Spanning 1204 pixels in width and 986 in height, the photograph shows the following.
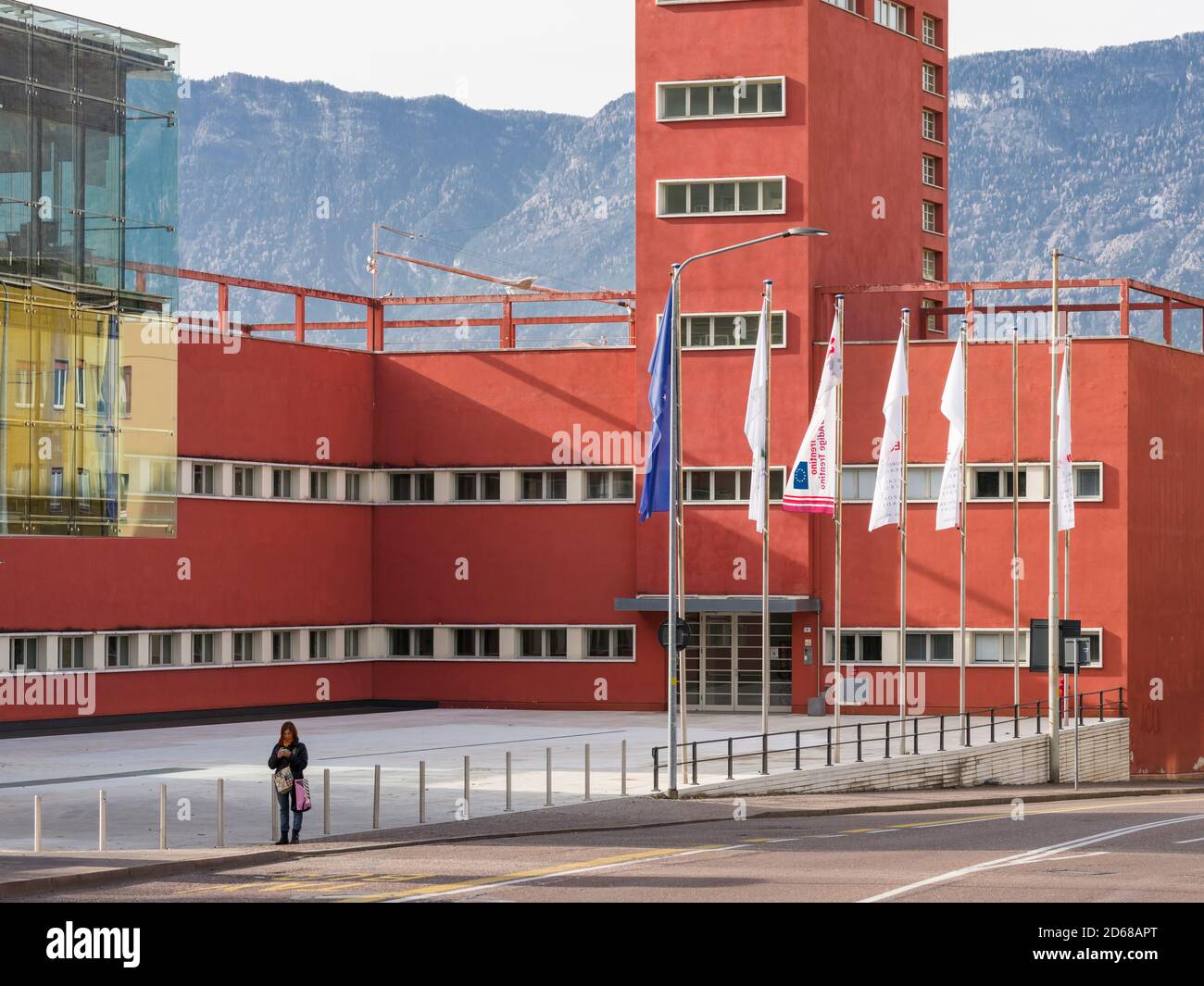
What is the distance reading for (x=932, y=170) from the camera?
196 ft

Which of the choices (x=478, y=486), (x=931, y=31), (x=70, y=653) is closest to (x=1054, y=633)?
(x=478, y=486)

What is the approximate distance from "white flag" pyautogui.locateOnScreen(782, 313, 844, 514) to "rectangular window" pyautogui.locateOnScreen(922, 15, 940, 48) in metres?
24.3

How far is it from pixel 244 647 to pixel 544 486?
30.2 ft

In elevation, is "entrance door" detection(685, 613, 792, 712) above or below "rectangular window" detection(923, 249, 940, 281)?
below

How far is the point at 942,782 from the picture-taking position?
3906cm

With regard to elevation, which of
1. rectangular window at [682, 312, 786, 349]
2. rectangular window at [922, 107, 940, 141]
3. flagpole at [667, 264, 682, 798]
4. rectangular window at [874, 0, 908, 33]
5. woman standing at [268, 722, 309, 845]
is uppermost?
rectangular window at [874, 0, 908, 33]

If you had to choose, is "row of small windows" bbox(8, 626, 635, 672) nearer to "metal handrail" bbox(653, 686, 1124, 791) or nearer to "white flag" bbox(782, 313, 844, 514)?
"metal handrail" bbox(653, 686, 1124, 791)

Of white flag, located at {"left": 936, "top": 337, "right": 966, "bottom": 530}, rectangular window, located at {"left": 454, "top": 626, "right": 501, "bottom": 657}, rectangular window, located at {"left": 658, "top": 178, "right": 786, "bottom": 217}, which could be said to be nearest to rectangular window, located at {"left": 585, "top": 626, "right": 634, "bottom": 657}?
rectangular window, located at {"left": 454, "top": 626, "right": 501, "bottom": 657}

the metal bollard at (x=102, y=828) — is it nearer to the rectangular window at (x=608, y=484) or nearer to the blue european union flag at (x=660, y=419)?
the blue european union flag at (x=660, y=419)

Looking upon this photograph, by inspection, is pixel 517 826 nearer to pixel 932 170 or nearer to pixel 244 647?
pixel 244 647

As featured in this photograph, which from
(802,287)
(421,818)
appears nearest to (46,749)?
(421,818)

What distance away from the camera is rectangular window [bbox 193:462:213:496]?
48.5m

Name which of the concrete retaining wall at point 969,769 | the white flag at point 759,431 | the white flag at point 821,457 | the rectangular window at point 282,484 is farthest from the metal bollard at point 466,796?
the rectangular window at point 282,484

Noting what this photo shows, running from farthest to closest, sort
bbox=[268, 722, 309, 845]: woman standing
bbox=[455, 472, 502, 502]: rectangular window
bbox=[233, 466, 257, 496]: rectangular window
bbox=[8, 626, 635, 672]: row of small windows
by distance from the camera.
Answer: bbox=[455, 472, 502, 502]: rectangular window → bbox=[233, 466, 257, 496]: rectangular window → bbox=[8, 626, 635, 672]: row of small windows → bbox=[268, 722, 309, 845]: woman standing
